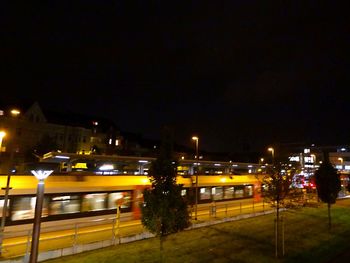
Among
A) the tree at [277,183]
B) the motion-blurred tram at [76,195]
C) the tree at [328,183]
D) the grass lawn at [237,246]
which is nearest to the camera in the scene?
the grass lawn at [237,246]

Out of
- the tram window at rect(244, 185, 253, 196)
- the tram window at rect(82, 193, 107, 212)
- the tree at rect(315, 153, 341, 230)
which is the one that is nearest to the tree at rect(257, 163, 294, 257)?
the tree at rect(315, 153, 341, 230)

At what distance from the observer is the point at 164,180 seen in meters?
11.5

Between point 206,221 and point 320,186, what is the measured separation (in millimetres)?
8879

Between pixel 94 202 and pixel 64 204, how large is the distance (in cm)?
215

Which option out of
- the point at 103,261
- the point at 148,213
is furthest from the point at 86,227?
the point at 148,213

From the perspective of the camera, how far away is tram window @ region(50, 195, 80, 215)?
61.9 ft

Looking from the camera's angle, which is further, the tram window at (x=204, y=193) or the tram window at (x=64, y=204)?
the tram window at (x=204, y=193)

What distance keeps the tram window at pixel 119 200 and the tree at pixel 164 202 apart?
10.9m

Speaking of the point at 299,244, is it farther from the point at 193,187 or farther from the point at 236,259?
the point at 193,187

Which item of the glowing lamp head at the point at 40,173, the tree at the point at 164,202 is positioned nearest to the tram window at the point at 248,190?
the tree at the point at 164,202

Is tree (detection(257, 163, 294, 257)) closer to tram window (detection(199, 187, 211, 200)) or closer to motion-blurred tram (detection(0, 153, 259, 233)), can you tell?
motion-blurred tram (detection(0, 153, 259, 233))

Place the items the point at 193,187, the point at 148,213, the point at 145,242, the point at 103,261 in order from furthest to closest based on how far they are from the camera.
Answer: the point at 193,187 → the point at 145,242 → the point at 103,261 → the point at 148,213

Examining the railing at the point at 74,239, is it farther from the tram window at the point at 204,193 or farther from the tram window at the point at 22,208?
the tram window at the point at 204,193

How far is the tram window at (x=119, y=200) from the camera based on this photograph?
21.9 m
